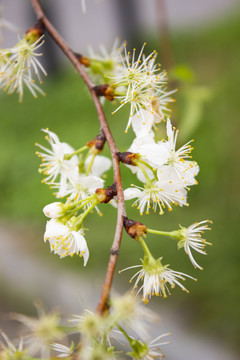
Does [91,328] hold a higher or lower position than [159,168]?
lower

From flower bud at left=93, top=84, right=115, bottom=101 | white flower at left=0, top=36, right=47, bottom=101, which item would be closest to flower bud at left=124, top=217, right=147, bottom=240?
flower bud at left=93, top=84, right=115, bottom=101

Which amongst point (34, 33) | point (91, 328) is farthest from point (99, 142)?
point (91, 328)

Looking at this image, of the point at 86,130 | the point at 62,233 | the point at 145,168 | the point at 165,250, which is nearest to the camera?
the point at 62,233

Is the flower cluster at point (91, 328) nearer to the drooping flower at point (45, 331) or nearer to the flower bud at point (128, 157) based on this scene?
the drooping flower at point (45, 331)

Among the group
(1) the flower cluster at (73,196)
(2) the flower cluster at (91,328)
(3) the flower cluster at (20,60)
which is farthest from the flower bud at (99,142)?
(2) the flower cluster at (91,328)

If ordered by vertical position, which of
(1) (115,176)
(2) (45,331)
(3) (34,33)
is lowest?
(2) (45,331)

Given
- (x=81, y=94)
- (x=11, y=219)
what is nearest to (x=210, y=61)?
(x=81, y=94)

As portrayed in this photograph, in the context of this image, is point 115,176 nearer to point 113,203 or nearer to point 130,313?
point 113,203

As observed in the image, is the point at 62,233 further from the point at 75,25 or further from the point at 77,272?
the point at 75,25
